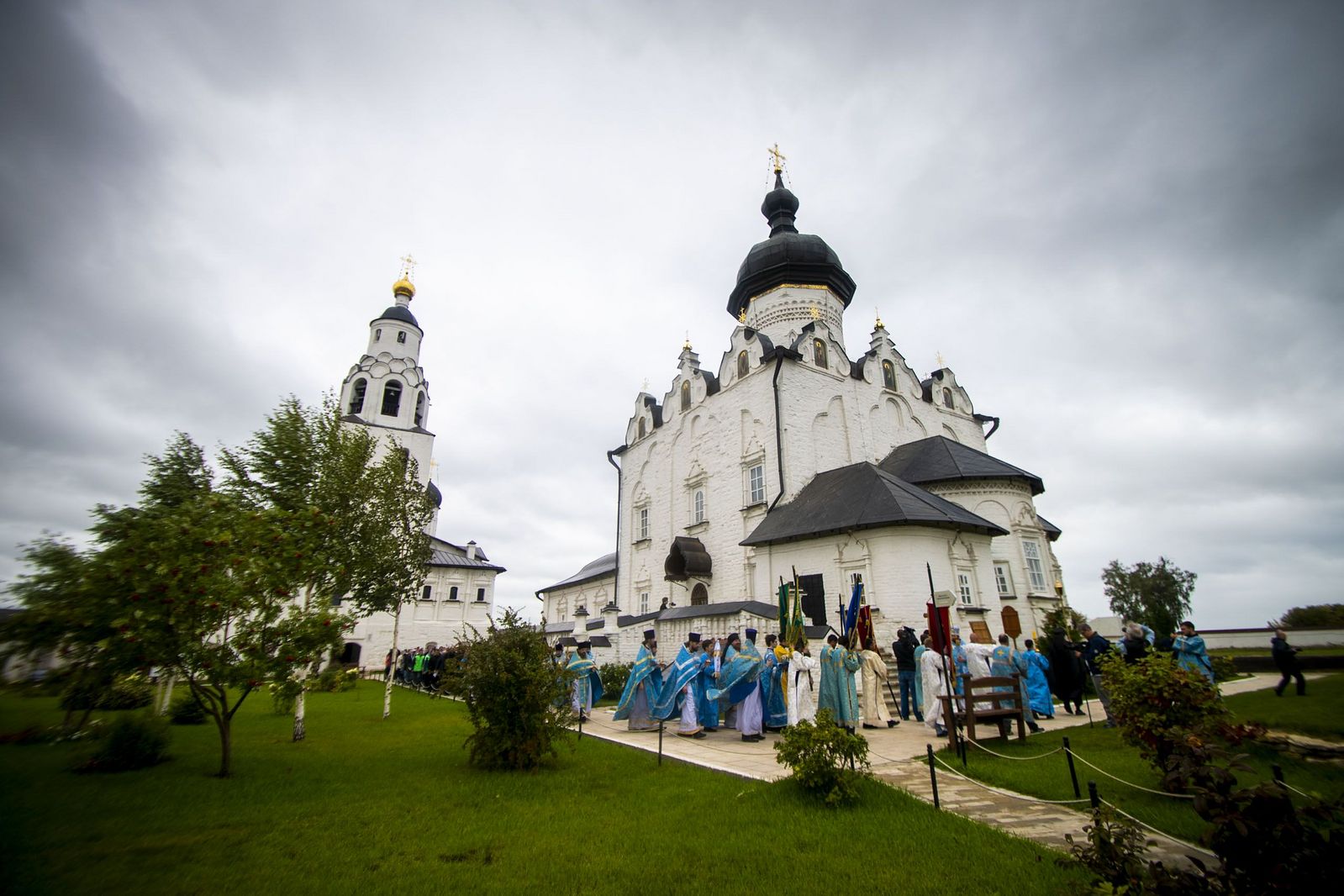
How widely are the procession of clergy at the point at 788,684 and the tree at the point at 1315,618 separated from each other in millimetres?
20838

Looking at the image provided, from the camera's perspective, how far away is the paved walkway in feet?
16.5

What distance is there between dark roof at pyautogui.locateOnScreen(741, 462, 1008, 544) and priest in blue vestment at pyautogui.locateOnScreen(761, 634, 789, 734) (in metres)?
6.74

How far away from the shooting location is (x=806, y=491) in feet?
70.6

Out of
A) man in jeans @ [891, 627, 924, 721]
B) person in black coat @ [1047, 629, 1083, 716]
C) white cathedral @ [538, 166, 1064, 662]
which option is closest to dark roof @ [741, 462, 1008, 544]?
white cathedral @ [538, 166, 1064, 662]

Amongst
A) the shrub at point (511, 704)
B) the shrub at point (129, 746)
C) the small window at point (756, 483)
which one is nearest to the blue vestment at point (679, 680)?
the shrub at point (511, 704)

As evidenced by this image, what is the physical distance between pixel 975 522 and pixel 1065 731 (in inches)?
327

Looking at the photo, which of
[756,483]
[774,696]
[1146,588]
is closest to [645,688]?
[774,696]

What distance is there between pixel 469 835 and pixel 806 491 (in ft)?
58.0

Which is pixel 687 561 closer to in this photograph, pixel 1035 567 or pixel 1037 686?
pixel 1035 567

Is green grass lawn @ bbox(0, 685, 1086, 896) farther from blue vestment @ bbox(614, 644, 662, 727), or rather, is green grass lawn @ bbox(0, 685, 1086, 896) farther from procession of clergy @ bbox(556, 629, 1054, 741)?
blue vestment @ bbox(614, 644, 662, 727)

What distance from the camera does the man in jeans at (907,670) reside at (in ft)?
39.1

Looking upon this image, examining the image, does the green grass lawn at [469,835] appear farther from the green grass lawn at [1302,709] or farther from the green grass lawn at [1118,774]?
the green grass lawn at [1302,709]

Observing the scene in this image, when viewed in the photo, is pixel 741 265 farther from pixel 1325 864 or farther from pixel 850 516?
pixel 1325 864

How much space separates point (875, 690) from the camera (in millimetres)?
11328
